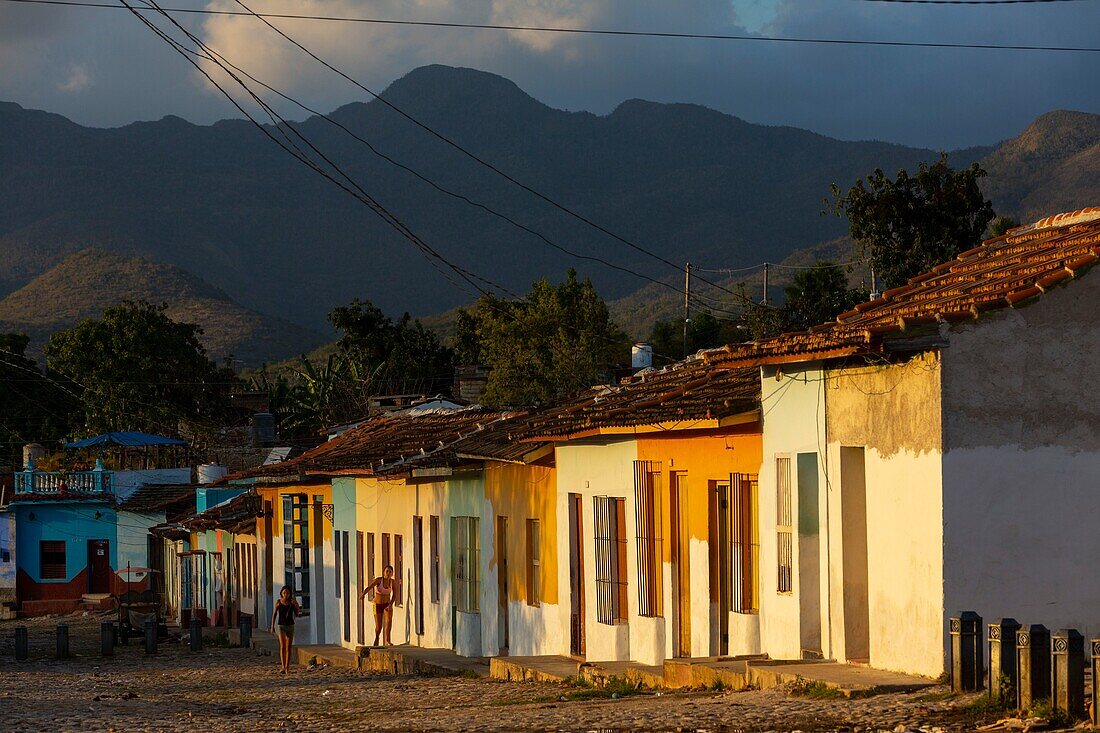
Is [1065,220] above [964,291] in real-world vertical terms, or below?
above

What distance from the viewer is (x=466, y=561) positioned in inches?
1009

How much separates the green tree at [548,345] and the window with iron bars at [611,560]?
1334 inches

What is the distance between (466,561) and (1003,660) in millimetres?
14856

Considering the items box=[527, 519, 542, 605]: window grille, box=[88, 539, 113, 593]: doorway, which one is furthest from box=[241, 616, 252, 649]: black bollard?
box=[88, 539, 113, 593]: doorway

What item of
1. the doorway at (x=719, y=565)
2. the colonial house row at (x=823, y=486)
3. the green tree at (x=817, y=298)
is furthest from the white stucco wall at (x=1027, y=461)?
the green tree at (x=817, y=298)

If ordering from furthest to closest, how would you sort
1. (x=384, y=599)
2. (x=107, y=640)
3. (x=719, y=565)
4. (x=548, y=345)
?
(x=548, y=345) < (x=107, y=640) < (x=384, y=599) < (x=719, y=565)

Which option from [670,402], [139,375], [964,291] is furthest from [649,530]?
[139,375]

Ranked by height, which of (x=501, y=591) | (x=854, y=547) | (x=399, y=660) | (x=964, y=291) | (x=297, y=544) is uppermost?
(x=964, y=291)

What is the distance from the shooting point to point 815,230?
16512 cm

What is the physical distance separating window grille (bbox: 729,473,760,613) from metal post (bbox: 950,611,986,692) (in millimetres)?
4801

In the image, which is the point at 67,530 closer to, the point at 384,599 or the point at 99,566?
the point at 99,566

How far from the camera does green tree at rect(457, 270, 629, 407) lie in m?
56.4

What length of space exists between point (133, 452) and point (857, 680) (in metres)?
53.2

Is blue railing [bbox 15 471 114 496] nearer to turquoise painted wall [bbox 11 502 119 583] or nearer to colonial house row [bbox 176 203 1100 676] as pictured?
turquoise painted wall [bbox 11 502 119 583]
